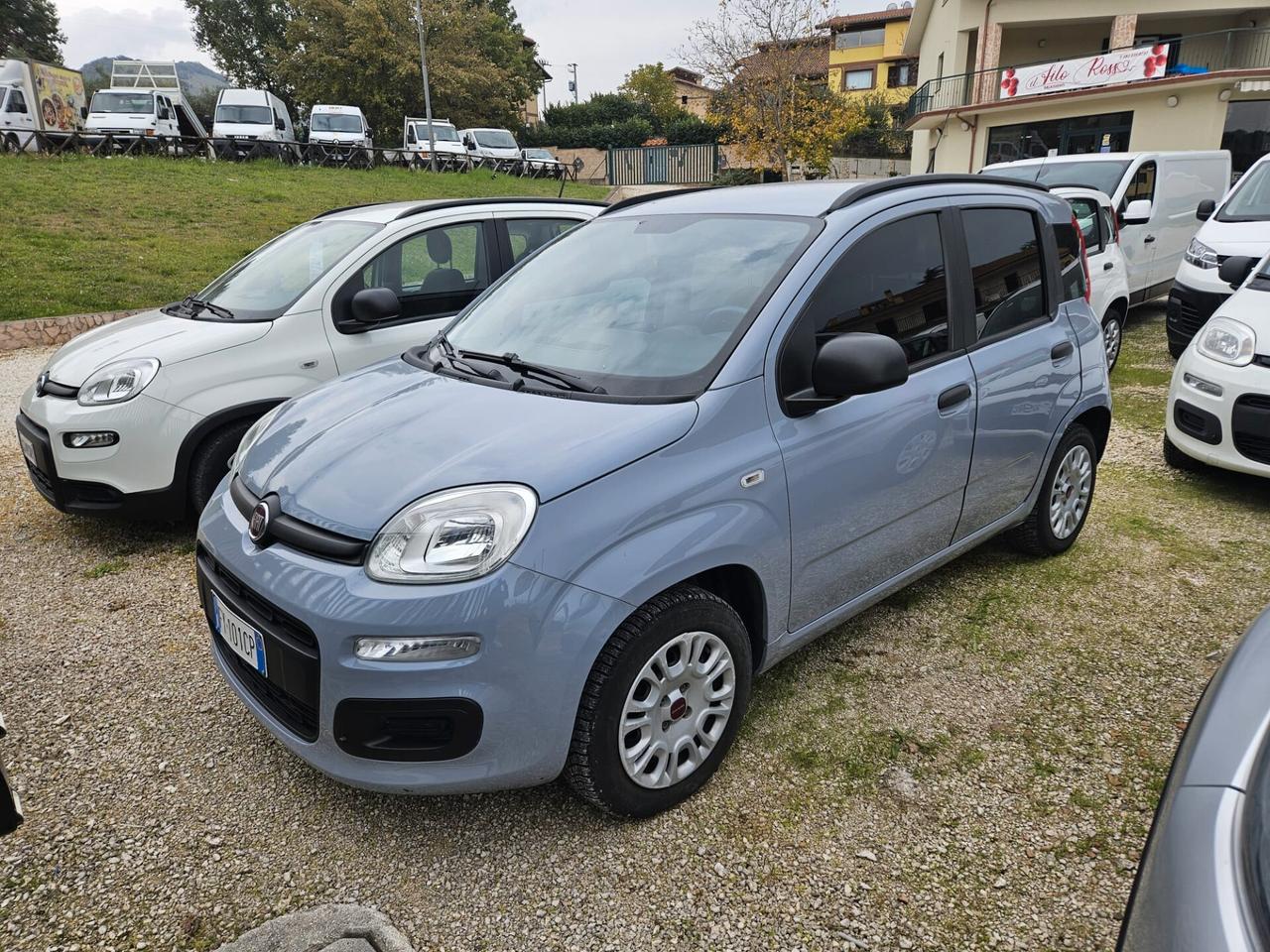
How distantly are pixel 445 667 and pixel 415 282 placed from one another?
11.0 feet

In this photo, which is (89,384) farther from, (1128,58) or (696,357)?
(1128,58)

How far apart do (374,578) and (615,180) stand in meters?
38.4

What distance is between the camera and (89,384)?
163 inches

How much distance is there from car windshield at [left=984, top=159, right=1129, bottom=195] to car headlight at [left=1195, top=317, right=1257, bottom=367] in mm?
4582

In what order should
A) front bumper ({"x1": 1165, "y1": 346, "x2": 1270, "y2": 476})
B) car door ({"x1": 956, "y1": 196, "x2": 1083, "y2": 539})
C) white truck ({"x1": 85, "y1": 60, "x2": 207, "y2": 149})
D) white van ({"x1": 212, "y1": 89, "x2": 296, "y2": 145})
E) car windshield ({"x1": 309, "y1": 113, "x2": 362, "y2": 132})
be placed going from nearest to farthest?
car door ({"x1": 956, "y1": 196, "x2": 1083, "y2": 539}) < front bumper ({"x1": 1165, "y1": 346, "x2": 1270, "y2": 476}) < white truck ({"x1": 85, "y1": 60, "x2": 207, "y2": 149}) < white van ({"x1": 212, "y1": 89, "x2": 296, "y2": 145}) < car windshield ({"x1": 309, "y1": 113, "x2": 362, "y2": 132})

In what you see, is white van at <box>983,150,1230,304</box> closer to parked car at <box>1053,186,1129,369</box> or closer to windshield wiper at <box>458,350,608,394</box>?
parked car at <box>1053,186,1129,369</box>

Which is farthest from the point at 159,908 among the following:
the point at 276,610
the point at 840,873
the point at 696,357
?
the point at 696,357

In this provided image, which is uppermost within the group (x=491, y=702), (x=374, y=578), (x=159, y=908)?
(x=374, y=578)

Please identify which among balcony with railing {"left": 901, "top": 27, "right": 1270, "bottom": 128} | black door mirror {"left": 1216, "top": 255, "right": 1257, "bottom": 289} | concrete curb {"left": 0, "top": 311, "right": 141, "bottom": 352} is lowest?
concrete curb {"left": 0, "top": 311, "right": 141, "bottom": 352}

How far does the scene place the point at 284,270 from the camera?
4.89 m

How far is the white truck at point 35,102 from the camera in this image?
64.8ft

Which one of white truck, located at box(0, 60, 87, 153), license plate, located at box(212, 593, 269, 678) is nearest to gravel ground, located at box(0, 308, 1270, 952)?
license plate, located at box(212, 593, 269, 678)

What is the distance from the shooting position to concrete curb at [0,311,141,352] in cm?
959

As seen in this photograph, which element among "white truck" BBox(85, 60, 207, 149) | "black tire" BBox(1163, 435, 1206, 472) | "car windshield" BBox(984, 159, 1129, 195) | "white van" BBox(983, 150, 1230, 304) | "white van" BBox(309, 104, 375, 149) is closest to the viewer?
"black tire" BBox(1163, 435, 1206, 472)
